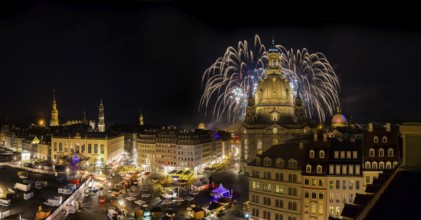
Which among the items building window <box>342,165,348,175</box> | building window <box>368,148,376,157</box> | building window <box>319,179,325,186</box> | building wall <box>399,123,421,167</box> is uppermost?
building wall <box>399,123,421,167</box>

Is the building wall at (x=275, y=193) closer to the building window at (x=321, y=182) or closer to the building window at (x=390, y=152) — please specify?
the building window at (x=321, y=182)

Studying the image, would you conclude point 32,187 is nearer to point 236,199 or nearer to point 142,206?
point 142,206

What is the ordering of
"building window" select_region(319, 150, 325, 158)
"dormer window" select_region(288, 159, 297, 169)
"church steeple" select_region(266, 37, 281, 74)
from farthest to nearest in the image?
"church steeple" select_region(266, 37, 281, 74) < "dormer window" select_region(288, 159, 297, 169) < "building window" select_region(319, 150, 325, 158)

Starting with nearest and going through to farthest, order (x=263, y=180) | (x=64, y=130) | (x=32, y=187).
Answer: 1. (x=263, y=180)
2. (x=32, y=187)
3. (x=64, y=130)

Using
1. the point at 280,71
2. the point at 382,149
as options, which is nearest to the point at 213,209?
the point at 382,149

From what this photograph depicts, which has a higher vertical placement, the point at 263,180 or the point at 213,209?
the point at 263,180

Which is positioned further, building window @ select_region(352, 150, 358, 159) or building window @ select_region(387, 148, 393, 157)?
building window @ select_region(352, 150, 358, 159)

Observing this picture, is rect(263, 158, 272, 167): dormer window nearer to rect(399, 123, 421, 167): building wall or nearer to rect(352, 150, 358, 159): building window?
rect(352, 150, 358, 159): building window

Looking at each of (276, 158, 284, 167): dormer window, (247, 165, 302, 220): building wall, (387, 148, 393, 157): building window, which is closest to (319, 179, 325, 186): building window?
(247, 165, 302, 220): building wall

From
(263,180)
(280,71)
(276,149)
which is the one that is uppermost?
(280,71)
